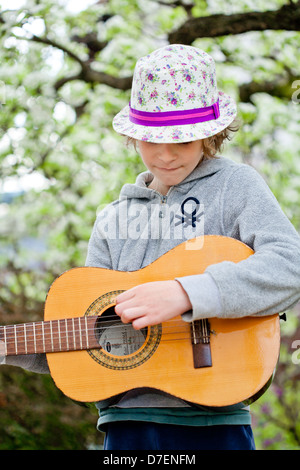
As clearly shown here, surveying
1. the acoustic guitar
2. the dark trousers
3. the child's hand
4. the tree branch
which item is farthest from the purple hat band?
the tree branch

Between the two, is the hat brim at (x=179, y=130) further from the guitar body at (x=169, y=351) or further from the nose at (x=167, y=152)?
the guitar body at (x=169, y=351)

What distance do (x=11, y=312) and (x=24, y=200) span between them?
145 cm

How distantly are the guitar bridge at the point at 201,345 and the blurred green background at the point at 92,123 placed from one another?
258cm

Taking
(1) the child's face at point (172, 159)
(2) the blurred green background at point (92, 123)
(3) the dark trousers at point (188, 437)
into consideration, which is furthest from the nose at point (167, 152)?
(2) the blurred green background at point (92, 123)

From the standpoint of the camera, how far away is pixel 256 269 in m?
1.63

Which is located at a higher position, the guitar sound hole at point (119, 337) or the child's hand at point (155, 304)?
the child's hand at point (155, 304)

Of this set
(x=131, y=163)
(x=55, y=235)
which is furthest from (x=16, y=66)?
(x=55, y=235)

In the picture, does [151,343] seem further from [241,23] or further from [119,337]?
[241,23]

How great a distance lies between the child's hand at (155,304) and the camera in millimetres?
1625

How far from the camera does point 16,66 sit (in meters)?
4.66

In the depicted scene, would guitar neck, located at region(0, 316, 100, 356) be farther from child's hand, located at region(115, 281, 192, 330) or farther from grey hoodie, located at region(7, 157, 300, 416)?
child's hand, located at region(115, 281, 192, 330)

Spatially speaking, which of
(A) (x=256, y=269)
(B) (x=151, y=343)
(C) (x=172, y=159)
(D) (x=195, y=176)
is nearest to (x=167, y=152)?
(C) (x=172, y=159)
